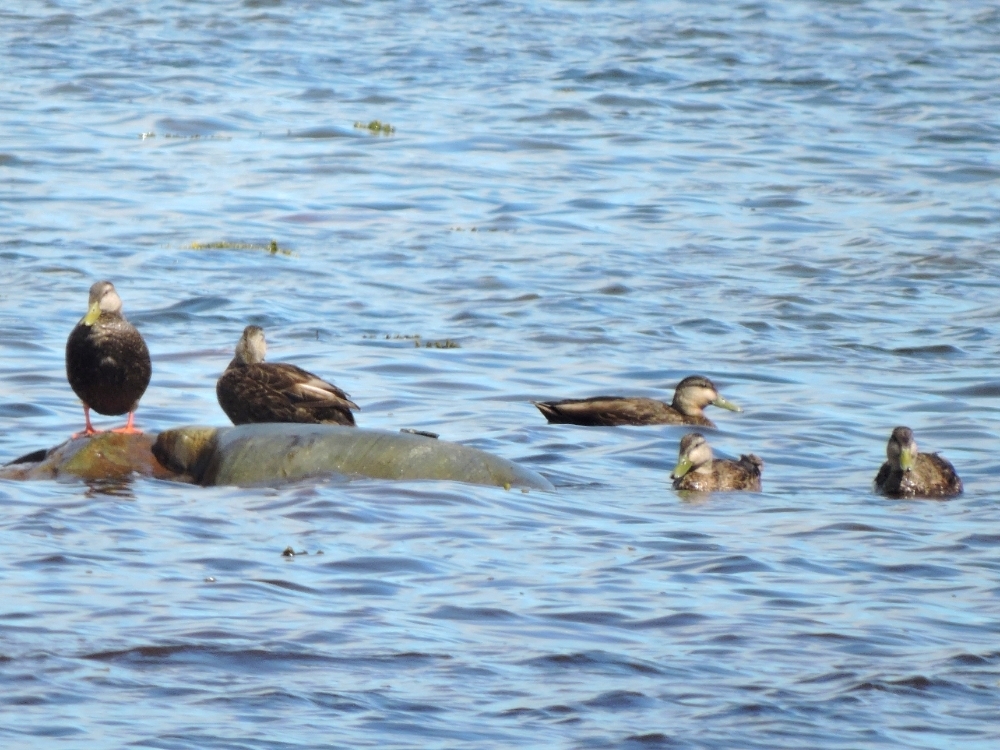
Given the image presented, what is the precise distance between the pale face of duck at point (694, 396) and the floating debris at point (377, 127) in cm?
1086

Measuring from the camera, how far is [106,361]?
9.51 metres

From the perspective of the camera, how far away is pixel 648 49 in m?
27.9

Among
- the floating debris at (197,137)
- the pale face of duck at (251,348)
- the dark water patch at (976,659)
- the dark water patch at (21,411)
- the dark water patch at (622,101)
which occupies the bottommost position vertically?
the dark water patch at (976,659)

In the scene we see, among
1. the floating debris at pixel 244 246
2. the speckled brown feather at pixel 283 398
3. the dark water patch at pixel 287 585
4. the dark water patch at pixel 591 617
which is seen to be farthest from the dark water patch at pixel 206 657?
the floating debris at pixel 244 246

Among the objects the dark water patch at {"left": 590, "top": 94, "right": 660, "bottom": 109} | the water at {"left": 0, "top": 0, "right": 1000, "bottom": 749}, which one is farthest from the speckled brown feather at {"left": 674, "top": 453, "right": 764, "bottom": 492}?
the dark water patch at {"left": 590, "top": 94, "right": 660, "bottom": 109}

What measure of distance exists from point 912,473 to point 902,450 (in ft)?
0.84

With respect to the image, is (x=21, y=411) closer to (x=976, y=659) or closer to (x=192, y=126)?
(x=976, y=659)

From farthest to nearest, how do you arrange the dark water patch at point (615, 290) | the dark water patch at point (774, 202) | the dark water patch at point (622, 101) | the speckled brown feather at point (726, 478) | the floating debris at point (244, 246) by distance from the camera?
the dark water patch at point (622, 101) < the dark water patch at point (774, 202) < the floating debris at point (244, 246) < the dark water patch at point (615, 290) < the speckled brown feather at point (726, 478)

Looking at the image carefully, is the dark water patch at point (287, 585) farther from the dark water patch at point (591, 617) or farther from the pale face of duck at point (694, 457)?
the pale face of duck at point (694, 457)

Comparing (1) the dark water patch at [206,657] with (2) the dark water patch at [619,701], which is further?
(1) the dark water patch at [206,657]

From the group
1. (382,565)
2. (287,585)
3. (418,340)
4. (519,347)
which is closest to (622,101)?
(519,347)

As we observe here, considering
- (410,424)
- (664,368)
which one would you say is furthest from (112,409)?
(664,368)

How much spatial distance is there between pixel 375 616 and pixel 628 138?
15965 millimetres

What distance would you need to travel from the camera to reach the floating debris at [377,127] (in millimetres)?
22141
